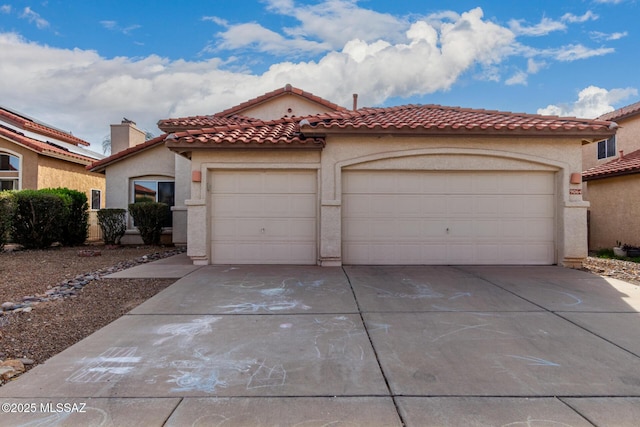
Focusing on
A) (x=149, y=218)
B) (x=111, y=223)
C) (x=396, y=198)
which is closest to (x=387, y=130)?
(x=396, y=198)

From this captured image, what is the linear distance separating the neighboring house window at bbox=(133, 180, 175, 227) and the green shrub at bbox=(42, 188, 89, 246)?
1.96 metres

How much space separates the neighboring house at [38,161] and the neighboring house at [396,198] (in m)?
10.6

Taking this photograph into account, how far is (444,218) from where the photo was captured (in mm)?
9797

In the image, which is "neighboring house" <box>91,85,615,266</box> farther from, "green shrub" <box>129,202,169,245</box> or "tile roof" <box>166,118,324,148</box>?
"green shrub" <box>129,202,169,245</box>

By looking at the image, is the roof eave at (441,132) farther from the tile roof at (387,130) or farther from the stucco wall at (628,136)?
the stucco wall at (628,136)

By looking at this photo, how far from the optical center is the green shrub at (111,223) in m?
14.3

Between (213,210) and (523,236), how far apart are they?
762cm

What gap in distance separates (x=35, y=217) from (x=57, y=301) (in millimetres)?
8192

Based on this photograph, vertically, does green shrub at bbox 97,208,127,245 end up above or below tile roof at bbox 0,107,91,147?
below

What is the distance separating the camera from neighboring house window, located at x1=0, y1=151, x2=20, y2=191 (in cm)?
1750

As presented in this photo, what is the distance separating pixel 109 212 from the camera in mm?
14320

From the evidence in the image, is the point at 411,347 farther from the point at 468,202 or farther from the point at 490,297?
the point at 468,202

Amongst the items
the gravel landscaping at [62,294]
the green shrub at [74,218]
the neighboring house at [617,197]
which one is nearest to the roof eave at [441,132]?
the gravel landscaping at [62,294]

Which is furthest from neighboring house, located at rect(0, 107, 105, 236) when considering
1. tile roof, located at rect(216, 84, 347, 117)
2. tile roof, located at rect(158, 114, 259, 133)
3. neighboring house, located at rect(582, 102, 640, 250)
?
neighboring house, located at rect(582, 102, 640, 250)
